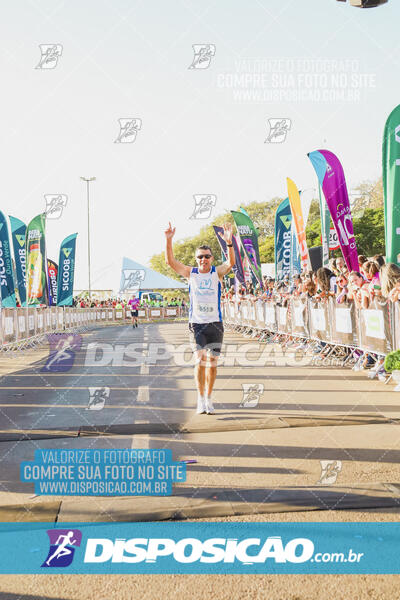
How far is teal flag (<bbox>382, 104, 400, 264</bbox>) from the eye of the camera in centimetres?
1031

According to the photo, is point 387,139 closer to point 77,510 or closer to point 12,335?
point 77,510

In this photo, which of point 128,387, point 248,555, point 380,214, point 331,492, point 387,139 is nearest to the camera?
point 248,555

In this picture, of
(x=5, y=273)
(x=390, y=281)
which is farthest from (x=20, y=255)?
(x=390, y=281)

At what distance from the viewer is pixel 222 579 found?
2959 millimetres

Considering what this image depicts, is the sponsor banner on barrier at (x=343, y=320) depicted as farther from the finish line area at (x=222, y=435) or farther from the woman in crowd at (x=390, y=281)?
the woman in crowd at (x=390, y=281)

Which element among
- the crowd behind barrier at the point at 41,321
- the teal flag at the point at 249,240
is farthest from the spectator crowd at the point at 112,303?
the teal flag at the point at 249,240

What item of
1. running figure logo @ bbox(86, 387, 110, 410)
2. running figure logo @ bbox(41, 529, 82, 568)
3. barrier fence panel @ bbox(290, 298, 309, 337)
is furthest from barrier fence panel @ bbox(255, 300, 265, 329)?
running figure logo @ bbox(41, 529, 82, 568)

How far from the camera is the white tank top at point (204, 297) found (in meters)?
7.73

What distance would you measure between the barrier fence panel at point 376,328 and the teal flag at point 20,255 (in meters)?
15.5

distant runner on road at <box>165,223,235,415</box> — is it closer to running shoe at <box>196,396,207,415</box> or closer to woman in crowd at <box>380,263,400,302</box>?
running shoe at <box>196,396,207,415</box>

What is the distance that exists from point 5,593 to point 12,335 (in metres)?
14.5

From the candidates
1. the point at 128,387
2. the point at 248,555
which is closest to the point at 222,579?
the point at 248,555

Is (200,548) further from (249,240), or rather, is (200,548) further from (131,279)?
(131,279)

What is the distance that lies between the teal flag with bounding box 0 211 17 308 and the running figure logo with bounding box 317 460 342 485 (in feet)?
54.3
